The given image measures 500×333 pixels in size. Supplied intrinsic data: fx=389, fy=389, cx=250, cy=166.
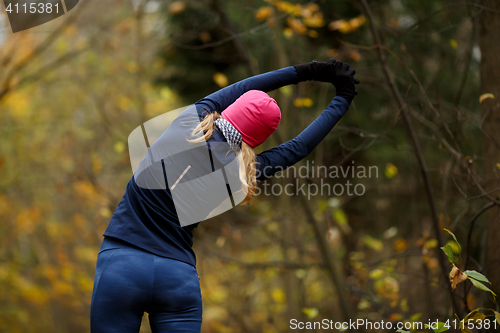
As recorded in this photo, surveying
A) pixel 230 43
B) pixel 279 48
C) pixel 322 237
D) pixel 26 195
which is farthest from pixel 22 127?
pixel 322 237

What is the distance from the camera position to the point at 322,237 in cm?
430

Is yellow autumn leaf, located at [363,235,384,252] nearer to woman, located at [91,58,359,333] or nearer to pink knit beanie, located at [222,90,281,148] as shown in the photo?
woman, located at [91,58,359,333]

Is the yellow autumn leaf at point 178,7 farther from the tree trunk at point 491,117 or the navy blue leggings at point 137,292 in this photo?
the navy blue leggings at point 137,292

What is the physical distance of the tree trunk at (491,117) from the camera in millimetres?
2729

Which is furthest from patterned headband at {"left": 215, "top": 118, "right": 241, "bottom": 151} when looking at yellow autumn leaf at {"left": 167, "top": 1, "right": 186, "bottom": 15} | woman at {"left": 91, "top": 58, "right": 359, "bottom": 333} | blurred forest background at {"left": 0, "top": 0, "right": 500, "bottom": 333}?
yellow autumn leaf at {"left": 167, "top": 1, "right": 186, "bottom": 15}

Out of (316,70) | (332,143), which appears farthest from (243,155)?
(332,143)

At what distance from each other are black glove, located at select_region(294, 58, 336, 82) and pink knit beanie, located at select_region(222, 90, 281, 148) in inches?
13.3

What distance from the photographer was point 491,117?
9.23 ft

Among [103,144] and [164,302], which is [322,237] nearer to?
[164,302]

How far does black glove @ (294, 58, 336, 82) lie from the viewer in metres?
2.05

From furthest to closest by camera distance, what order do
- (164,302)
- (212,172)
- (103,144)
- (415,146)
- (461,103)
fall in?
(103,144), (461,103), (415,146), (212,172), (164,302)

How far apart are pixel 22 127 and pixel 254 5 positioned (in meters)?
7.72

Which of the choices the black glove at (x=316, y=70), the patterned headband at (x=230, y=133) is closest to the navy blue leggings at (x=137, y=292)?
the patterned headband at (x=230, y=133)

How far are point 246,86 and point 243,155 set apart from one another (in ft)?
1.36
